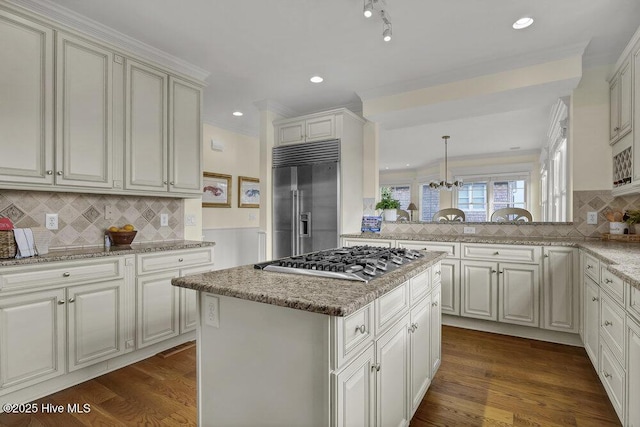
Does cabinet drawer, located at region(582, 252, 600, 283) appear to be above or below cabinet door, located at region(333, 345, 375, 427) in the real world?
above

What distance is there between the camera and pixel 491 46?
287 cm

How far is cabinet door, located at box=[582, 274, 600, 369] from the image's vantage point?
2.19 metres

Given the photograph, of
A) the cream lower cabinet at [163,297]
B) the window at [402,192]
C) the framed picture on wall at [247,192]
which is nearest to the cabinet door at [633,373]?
the cream lower cabinet at [163,297]

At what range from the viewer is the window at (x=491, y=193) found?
6391 mm

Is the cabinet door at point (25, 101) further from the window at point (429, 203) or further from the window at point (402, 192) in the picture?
the window at point (402, 192)

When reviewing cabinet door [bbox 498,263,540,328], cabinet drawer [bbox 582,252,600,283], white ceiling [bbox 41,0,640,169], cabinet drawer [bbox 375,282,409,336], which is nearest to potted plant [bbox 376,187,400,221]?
white ceiling [bbox 41,0,640,169]

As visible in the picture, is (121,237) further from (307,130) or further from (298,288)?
(307,130)

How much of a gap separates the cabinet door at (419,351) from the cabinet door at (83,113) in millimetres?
2420

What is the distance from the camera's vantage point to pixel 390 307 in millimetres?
1446

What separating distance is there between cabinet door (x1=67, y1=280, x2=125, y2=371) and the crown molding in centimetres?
184

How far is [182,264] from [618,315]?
295cm

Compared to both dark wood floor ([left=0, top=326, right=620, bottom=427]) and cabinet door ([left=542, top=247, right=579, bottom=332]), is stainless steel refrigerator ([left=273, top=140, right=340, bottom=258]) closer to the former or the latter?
dark wood floor ([left=0, top=326, right=620, bottom=427])

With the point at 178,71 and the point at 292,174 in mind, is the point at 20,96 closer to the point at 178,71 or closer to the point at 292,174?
the point at 178,71

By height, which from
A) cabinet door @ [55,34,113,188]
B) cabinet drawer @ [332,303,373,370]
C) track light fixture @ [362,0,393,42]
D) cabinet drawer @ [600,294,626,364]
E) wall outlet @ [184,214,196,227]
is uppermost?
track light fixture @ [362,0,393,42]
